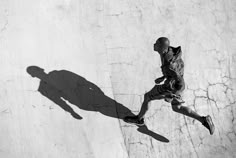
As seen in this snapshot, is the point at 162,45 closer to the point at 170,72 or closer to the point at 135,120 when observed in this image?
the point at 170,72

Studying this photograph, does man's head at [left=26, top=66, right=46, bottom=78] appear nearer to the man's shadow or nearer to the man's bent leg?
the man's shadow

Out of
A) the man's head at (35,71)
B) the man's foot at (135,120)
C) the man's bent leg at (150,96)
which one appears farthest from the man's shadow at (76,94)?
the man's bent leg at (150,96)

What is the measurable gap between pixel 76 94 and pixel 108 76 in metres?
0.62

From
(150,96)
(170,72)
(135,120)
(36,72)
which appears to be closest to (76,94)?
(36,72)

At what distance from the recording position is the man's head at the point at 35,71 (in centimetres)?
545

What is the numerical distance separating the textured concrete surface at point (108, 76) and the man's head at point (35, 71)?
0.07m

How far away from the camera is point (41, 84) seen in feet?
17.7

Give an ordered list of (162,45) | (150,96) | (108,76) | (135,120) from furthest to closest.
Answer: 1. (108,76)
2. (135,120)
3. (150,96)
4. (162,45)

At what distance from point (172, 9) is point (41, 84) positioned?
9.01ft

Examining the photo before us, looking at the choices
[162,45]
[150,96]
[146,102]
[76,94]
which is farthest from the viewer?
[76,94]

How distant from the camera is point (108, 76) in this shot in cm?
561

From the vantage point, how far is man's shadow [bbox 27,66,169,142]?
5.37 metres

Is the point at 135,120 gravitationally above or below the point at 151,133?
above

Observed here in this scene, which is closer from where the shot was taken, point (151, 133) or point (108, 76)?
point (151, 133)
